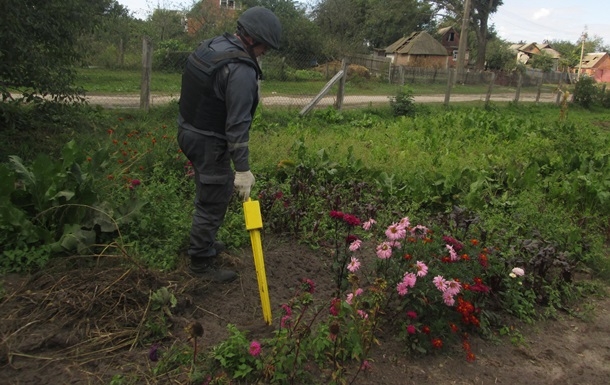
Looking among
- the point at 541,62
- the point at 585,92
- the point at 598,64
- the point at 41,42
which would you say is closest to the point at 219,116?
the point at 41,42

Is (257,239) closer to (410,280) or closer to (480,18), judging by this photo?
(410,280)

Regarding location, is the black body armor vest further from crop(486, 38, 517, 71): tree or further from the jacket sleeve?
crop(486, 38, 517, 71): tree

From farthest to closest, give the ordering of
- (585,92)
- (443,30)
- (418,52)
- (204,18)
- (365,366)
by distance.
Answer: (443,30) → (418,52) → (585,92) → (204,18) → (365,366)

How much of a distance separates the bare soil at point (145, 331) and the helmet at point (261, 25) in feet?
5.56

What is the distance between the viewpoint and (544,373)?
3076mm

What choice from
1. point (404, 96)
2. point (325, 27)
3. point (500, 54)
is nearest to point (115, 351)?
point (404, 96)

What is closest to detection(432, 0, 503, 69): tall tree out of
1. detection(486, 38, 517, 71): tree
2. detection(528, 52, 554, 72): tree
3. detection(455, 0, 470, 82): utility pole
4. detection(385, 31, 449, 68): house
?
detection(385, 31, 449, 68): house

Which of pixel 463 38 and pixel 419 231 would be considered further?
pixel 463 38

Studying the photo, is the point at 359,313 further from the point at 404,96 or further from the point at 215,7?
the point at 215,7

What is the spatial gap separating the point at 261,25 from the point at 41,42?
4.30m

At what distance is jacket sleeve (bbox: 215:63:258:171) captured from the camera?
10.7 ft

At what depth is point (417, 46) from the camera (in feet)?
146

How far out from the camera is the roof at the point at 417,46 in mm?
44156

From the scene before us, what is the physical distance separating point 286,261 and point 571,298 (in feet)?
7.31
